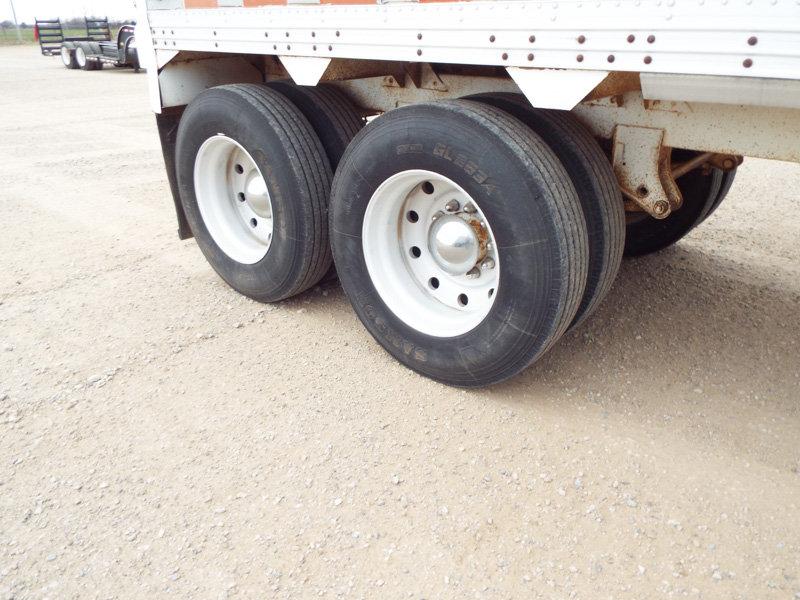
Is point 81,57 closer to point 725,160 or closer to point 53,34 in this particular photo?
point 53,34

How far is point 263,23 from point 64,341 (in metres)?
1.84

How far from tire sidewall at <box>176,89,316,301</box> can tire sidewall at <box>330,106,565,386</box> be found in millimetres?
345

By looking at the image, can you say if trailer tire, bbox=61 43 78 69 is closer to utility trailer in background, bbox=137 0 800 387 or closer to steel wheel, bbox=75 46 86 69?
steel wheel, bbox=75 46 86 69

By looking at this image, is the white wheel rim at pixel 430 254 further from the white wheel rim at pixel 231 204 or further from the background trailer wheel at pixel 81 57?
the background trailer wheel at pixel 81 57

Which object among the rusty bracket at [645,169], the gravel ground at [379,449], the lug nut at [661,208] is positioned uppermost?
the rusty bracket at [645,169]

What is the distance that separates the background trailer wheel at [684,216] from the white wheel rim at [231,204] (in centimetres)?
206

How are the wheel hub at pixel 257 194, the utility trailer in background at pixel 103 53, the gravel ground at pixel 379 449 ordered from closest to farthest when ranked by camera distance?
the gravel ground at pixel 379 449 < the wheel hub at pixel 257 194 < the utility trailer in background at pixel 103 53

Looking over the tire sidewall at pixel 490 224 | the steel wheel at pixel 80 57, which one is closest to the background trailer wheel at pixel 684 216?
the tire sidewall at pixel 490 224

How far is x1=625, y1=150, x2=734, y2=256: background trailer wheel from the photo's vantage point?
12.0 feet

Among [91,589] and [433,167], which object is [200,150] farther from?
[91,589]

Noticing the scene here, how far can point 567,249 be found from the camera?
7.56ft

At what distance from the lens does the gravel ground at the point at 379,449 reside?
2.04 metres

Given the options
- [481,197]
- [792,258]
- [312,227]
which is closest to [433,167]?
[481,197]

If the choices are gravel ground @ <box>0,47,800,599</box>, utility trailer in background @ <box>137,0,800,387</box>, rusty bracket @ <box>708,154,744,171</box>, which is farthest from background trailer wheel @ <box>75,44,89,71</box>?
rusty bracket @ <box>708,154,744,171</box>
